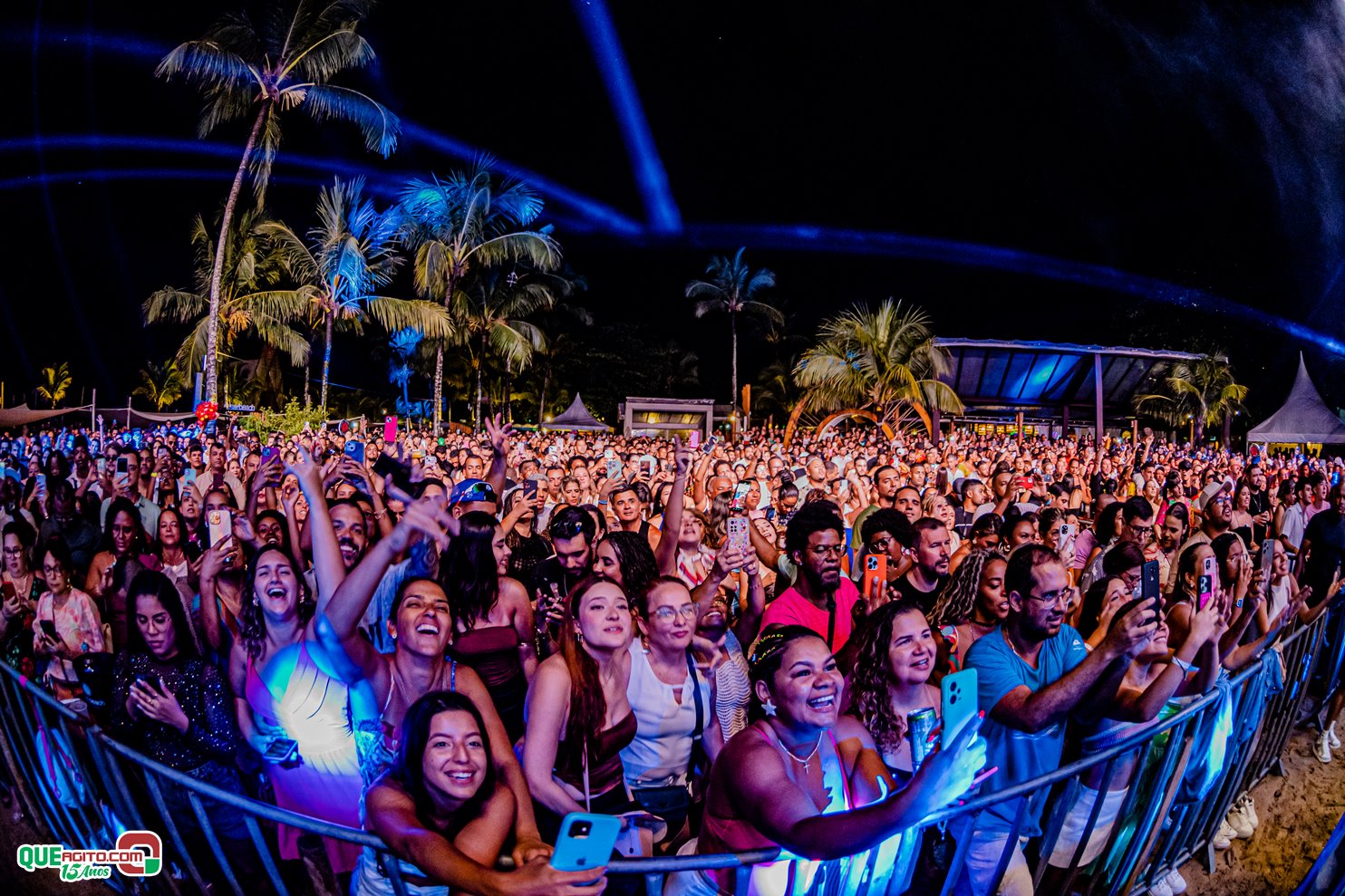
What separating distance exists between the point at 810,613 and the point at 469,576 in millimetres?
1585

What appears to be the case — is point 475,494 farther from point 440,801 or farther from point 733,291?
point 733,291

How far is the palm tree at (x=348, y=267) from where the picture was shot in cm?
2447

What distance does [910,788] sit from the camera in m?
2.04

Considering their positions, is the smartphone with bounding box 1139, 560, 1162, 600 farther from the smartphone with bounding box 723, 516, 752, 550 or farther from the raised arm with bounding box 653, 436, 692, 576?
the raised arm with bounding box 653, 436, 692, 576

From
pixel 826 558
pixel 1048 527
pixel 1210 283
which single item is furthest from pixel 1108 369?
pixel 826 558

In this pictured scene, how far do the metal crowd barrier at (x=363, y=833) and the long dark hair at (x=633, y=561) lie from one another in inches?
54.4

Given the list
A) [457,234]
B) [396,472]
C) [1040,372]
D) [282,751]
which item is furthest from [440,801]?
[1040,372]

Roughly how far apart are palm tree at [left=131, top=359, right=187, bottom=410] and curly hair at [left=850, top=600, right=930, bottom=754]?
4111 centimetres

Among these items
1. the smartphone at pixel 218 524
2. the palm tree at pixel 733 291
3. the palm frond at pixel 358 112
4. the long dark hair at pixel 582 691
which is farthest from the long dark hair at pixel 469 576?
the palm tree at pixel 733 291

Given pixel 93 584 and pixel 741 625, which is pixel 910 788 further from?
pixel 93 584

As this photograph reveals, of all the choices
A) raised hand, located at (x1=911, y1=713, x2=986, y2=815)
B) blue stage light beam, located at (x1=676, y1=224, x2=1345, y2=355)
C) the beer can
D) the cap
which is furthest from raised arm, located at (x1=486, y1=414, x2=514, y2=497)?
blue stage light beam, located at (x1=676, y1=224, x2=1345, y2=355)

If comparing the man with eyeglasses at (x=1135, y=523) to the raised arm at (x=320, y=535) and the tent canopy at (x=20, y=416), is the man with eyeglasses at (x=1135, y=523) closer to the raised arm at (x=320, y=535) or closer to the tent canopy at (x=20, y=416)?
the raised arm at (x=320, y=535)

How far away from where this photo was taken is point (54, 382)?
40.0 metres

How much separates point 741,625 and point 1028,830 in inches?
63.9
